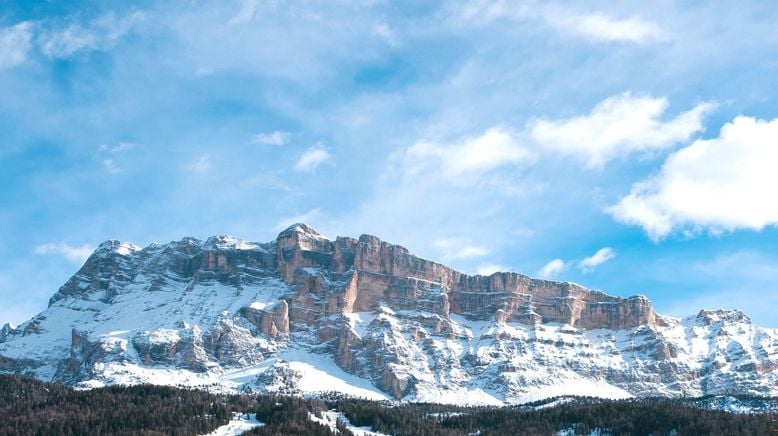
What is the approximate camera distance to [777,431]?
12838 centimetres
